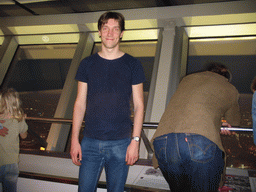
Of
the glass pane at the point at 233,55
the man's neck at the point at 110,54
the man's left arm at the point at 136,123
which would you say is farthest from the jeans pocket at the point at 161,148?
the glass pane at the point at 233,55

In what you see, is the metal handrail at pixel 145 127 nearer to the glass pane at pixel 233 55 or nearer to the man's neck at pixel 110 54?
the man's neck at pixel 110 54

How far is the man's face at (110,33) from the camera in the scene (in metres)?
1.34

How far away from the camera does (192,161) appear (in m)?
1.16

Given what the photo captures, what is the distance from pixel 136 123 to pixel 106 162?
29cm

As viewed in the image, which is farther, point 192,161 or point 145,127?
point 145,127

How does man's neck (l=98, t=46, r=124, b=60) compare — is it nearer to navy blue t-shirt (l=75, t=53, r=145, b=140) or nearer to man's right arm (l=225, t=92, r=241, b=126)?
navy blue t-shirt (l=75, t=53, r=145, b=140)

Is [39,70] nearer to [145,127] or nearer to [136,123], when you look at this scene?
[145,127]

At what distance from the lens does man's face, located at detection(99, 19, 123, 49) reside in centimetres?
134

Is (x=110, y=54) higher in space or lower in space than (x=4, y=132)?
higher

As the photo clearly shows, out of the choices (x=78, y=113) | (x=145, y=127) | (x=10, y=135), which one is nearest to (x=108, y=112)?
(x=78, y=113)

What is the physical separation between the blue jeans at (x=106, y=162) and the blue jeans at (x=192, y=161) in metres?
0.24

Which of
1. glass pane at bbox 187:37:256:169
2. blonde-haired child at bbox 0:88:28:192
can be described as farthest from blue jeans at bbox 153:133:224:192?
glass pane at bbox 187:37:256:169

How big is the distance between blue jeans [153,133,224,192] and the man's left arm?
0.50 ft

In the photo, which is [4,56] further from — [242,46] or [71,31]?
[242,46]
